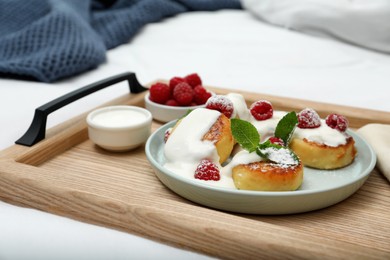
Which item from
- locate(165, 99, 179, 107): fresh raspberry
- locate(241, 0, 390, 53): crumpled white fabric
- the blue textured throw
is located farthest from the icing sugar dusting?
locate(241, 0, 390, 53): crumpled white fabric

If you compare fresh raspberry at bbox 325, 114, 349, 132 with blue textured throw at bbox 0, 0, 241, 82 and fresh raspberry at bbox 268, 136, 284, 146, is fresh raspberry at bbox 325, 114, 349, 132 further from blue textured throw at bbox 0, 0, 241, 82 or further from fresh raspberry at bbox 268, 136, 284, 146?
blue textured throw at bbox 0, 0, 241, 82

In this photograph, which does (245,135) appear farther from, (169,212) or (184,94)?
Result: (184,94)

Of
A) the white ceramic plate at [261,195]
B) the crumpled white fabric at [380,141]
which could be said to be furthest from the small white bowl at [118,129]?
the crumpled white fabric at [380,141]

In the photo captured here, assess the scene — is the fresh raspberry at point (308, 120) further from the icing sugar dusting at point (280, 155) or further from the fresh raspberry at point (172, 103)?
the fresh raspberry at point (172, 103)

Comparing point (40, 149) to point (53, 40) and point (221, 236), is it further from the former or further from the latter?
point (53, 40)

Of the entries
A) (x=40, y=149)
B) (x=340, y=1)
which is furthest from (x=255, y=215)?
(x=340, y=1)

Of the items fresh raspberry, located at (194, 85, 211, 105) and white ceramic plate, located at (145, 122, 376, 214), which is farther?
fresh raspberry, located at (194, 85, 211, 105)
